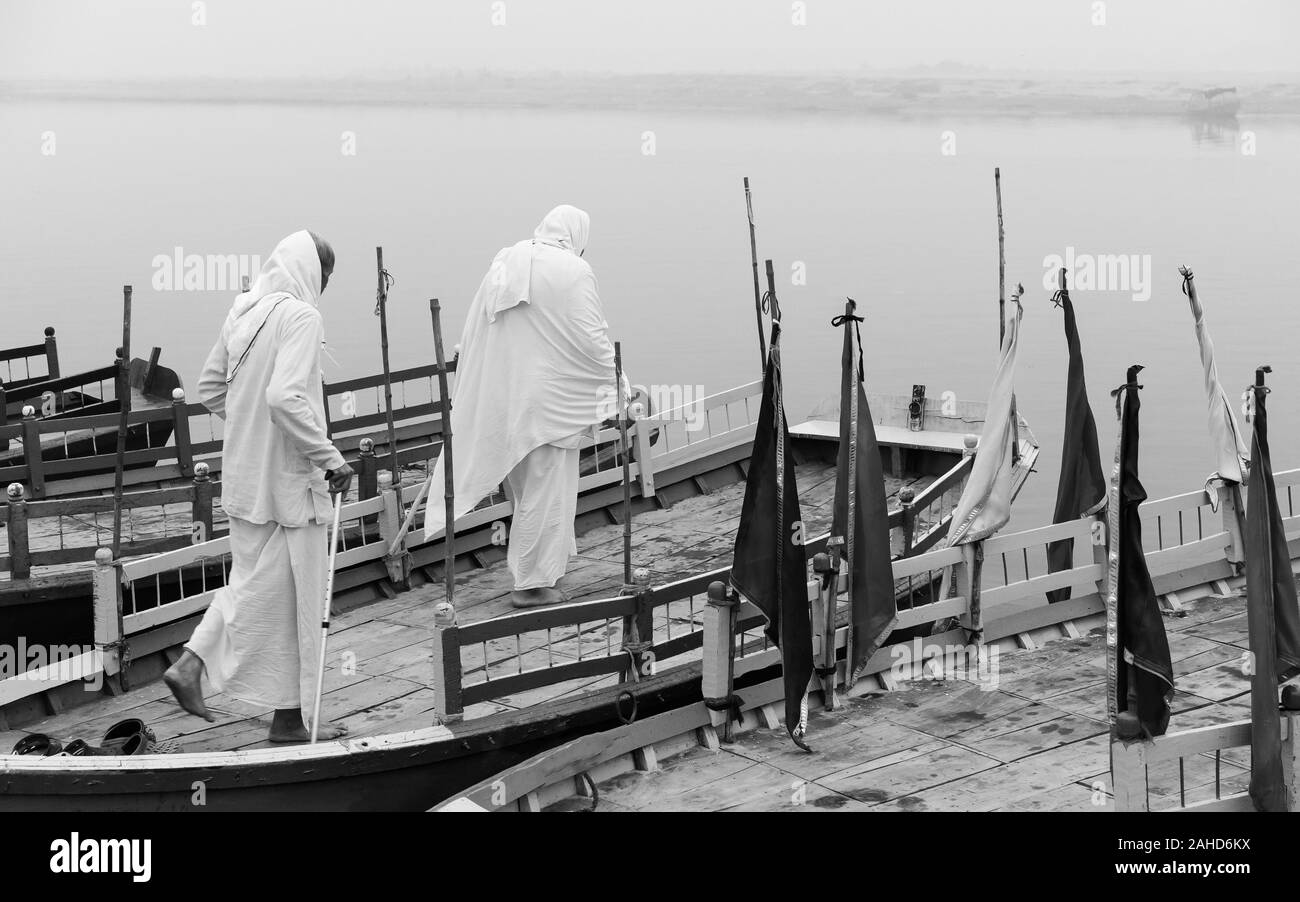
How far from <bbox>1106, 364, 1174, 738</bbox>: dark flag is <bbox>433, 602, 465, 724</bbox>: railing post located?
8.38ft

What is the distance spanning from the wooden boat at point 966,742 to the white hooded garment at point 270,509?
3.18 ft

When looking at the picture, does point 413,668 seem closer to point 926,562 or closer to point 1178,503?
point 926,562

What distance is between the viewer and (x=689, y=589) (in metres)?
7.64

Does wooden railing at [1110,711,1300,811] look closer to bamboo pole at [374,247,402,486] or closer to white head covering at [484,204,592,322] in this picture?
white head covering at [484,204,592,322]

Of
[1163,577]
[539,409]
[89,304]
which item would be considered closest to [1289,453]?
[1163,577]

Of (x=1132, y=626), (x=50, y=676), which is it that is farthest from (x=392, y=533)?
(x=1132, y=626)

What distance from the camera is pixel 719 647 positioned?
24.2 ft

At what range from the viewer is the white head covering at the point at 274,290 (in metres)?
6.96

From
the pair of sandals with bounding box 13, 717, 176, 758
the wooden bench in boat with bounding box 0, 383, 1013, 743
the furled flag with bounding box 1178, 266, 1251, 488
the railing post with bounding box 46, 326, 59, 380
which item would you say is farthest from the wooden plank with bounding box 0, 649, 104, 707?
the railing post with bounding box 46, 326, 59, 380

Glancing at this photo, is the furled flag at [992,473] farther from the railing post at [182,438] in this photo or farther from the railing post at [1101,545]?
the railing post at [182,438]

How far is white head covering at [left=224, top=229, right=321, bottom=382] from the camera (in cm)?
696

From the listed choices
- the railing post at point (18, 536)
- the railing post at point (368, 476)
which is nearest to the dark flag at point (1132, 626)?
the railing post at point (368, 476)

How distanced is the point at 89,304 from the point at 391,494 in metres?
21.7

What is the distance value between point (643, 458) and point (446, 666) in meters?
4.16
